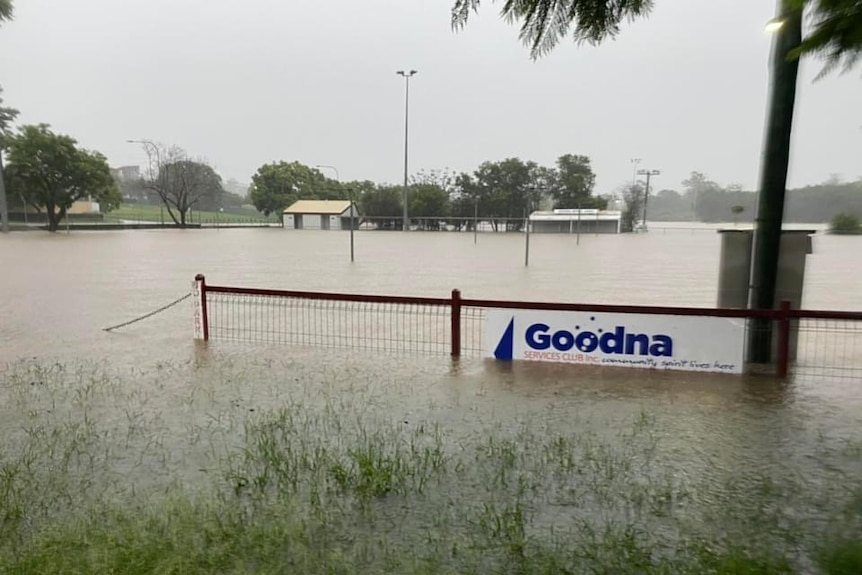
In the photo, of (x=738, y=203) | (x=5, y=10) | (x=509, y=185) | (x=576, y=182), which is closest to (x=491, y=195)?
(x=509, y=185)

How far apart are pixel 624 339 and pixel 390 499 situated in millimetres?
4215

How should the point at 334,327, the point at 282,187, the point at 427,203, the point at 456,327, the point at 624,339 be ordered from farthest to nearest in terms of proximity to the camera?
the point at 282,187 → the point at 427,203 → the point at 334,327 → the point at 456,327 → the point at 624,339

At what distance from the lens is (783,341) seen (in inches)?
259

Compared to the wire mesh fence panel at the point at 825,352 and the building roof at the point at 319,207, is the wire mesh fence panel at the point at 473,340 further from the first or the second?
the building roof at the point at 319,207

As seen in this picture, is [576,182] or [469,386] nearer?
[469,386]

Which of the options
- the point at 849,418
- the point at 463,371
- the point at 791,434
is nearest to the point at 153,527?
the point at 463,371

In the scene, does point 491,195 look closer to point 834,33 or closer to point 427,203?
point 427,203

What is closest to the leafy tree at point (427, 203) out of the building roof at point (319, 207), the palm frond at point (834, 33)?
the building roof at point (319, 207)

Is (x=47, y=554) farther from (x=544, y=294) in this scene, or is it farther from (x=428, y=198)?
(x=428, y=198)

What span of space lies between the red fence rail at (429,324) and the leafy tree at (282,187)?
69.1m

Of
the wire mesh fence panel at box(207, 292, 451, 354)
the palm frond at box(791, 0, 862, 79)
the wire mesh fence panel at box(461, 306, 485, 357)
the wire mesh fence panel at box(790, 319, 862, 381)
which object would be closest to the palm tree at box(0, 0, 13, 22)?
the palm frond at box(791, 0, 862, 79)

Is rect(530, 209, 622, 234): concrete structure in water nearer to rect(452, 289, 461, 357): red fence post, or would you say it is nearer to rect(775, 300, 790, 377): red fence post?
rect(452, 289, 461, 357): red fence post

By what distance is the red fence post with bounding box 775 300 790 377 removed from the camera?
21.1 feet

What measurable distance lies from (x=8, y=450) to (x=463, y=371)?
14.5ft
